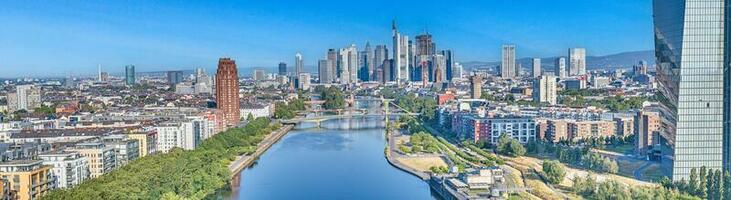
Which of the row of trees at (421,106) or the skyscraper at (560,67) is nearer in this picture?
the row of trees at (421,106)

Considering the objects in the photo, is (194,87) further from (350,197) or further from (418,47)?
(350,197)

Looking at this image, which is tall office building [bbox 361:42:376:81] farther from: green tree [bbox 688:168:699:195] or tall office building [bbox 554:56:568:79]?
green tree [bbox 688:168:699:195]

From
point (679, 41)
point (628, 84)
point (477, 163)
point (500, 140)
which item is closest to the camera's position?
point (679, 41)

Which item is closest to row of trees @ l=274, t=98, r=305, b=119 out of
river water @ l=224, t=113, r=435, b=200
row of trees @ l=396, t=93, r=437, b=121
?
row of trees @ l=396, t=93, r=437, b=121

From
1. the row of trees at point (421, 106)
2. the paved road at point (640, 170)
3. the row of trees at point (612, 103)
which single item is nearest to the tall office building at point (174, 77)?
the row of trees at point (421, 106)

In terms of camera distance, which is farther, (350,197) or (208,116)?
(208,116)

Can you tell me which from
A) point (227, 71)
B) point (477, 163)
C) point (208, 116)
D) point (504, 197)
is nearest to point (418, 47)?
point (227, 71)

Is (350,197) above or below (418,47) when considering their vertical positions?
below

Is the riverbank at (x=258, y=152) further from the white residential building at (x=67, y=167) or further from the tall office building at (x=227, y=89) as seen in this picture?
the white residential building at (x=67, y=167)
